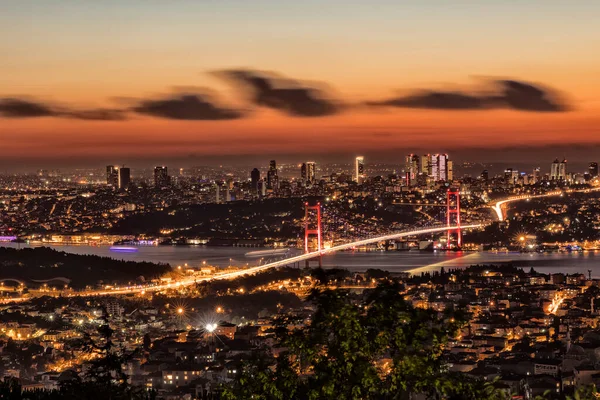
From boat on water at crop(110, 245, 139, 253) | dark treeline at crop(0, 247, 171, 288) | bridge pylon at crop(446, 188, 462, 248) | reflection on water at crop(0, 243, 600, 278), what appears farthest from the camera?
boat on water at crop(110, 245, 139, 253)

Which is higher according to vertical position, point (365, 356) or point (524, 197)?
point (365, 356)

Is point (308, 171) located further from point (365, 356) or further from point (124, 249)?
point (365, 356)

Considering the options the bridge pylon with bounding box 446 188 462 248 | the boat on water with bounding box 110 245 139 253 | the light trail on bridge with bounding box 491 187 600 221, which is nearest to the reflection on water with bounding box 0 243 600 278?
the boat on water with bounding box 110 245 139 253

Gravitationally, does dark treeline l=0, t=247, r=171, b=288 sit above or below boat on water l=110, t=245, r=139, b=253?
above

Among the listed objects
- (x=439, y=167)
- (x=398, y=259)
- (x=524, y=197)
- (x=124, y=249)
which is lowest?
(x=124, y=249)

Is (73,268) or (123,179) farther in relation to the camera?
(123,179)

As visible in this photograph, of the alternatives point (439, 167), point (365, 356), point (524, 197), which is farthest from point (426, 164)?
point (365, 356)

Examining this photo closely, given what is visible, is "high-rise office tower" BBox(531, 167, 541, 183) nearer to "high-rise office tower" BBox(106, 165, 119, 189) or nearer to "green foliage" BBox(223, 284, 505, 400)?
"high-rise office tower" BBox(106, 165, 119, 189)

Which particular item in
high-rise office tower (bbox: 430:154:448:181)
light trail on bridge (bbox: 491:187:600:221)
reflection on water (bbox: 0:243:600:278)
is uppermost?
high-rise office tower (bbox: 430:154:448:181)
